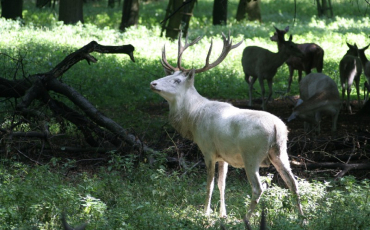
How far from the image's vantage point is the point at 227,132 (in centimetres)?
690

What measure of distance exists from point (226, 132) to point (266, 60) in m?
8.42

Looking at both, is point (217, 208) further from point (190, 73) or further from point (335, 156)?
point (335, 156)

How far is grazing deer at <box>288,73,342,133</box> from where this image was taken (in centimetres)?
1088

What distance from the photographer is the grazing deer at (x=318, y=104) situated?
1088 cm

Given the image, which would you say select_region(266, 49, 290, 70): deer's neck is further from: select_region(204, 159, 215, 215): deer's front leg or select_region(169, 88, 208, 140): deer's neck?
select_region(204, 159, 215, 215): deer's front leg

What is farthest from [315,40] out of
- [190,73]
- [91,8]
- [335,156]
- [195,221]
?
[91,8]

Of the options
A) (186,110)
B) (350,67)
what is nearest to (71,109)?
(186,110)

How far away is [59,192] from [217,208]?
2.15 meters

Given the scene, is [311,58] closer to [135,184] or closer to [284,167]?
[135,184]

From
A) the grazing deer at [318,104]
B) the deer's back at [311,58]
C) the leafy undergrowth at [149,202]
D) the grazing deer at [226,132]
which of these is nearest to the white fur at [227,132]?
the grazing deer at [226,132]

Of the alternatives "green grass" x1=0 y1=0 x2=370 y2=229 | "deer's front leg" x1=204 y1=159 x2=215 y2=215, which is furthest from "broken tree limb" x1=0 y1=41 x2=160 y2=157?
"deer's front leg" x1=204 y1=159 x2=215 y2=215

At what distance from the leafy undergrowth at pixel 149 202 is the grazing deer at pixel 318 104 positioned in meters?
2.52

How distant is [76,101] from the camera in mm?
9859

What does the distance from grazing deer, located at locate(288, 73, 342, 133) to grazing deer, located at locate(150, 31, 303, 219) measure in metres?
3.33
